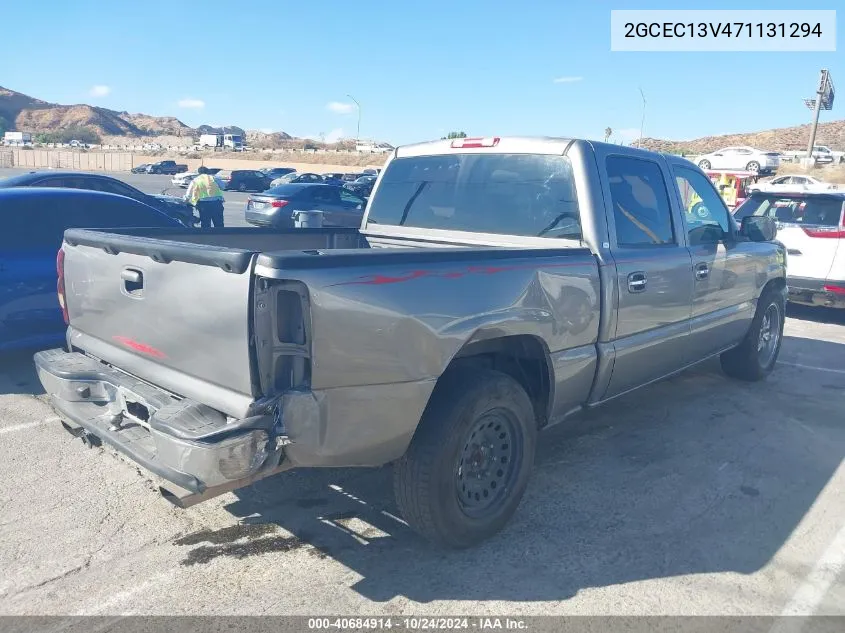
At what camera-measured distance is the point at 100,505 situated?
3748 mm

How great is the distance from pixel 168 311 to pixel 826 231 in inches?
344

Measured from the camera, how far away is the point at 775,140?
288ft

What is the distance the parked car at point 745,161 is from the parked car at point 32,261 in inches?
1742

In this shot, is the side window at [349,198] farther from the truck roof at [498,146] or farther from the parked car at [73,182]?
the truck roof at [498,146]

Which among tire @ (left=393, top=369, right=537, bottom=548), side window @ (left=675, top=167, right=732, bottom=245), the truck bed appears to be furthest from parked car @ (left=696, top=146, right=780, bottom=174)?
the truck bed

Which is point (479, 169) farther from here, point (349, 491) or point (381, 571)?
point (381, 571)

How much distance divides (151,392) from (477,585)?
168 cm

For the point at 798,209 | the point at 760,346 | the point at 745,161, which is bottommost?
the point at 760,346

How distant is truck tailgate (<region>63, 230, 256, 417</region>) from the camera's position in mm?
2652

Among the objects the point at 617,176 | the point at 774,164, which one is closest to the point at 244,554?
the point at 617,176

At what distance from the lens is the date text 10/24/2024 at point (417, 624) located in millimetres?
2805

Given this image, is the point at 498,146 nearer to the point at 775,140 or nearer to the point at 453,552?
the point at 453,552

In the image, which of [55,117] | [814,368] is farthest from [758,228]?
[55,117]

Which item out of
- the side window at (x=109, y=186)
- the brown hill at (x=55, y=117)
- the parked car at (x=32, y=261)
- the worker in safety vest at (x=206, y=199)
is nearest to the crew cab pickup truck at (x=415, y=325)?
the parked car at (x=32, y=261)
